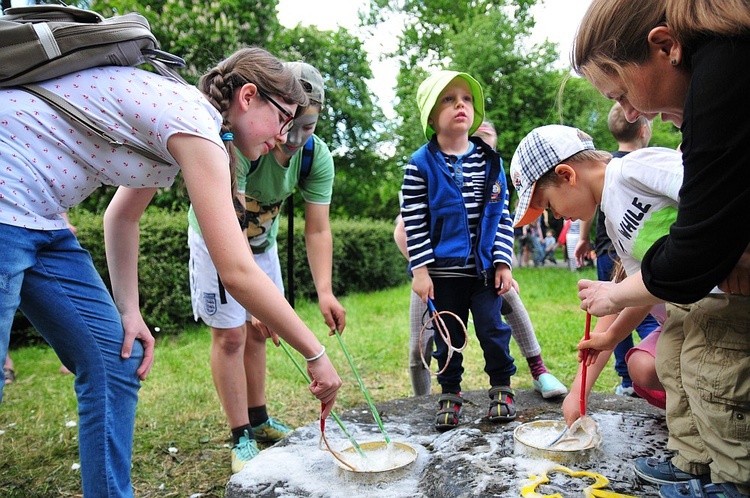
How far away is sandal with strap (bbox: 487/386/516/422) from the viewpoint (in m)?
2.55

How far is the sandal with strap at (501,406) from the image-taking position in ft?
8.37

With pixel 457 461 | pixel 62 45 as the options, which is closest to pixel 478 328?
pixel 457 461

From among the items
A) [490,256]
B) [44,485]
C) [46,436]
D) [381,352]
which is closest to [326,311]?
[490,256]

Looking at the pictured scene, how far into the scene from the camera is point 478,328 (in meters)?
2.76

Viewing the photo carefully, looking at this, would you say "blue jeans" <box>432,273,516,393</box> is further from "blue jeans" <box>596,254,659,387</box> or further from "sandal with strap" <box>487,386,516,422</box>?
"blue jeans" <box>596,254,659,387</box>

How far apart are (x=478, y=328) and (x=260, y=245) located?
1.11m

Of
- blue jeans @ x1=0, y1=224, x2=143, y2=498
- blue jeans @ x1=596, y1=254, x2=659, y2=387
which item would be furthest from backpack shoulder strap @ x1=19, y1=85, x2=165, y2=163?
blue jeans @ x1=596, y1=254, x2=659, y2=387

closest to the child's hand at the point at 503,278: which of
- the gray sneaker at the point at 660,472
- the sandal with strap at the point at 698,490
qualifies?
the gray sneaker at the point at 660,472

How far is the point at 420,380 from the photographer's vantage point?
3.32 m

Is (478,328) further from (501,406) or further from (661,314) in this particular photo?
(661,314)

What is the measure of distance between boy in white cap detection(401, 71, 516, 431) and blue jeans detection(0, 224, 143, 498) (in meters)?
1.40

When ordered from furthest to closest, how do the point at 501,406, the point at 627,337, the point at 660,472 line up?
the point at 627,337
the point at 501,406
the point at 660,472

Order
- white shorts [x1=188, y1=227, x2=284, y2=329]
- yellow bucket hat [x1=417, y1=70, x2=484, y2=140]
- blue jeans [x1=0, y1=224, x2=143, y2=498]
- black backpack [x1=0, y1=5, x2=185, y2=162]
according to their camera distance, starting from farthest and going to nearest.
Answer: yellow bucket hat [x1=417, y1=70, x2=484, y2=140] → white shorts [x1=188, y1=227, x2=284, y2=329] → blue jeans [x1=0, y1=224, x2=143, y2=498] → black backpack [x1=0, y1=5, x2=185, y2=162]

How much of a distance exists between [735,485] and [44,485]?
8.87ft
